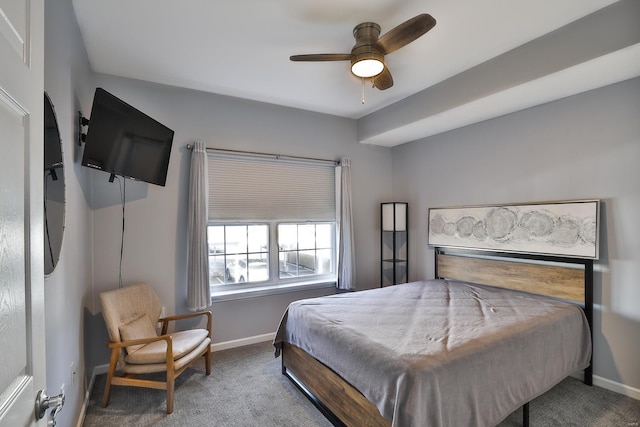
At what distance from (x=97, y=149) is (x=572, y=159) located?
379 centimetres

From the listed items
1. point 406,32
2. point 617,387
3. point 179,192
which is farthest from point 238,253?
point 617,387

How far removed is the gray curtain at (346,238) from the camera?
156 inches

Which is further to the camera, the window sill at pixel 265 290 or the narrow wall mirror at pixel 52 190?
the window sill at pixel 265 290

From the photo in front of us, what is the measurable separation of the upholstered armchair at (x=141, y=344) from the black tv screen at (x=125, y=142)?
1.04 metres

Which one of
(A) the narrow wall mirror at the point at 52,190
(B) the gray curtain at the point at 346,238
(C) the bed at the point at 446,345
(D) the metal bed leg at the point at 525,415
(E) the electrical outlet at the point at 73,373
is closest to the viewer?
(A) the narrow wall mirror at the point at 52,190

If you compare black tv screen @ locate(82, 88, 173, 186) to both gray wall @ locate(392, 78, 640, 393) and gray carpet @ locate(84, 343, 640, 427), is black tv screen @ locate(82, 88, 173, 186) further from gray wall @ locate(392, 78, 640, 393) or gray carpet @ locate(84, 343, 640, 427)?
gray wall @ locate(392, 78, 640, 393)

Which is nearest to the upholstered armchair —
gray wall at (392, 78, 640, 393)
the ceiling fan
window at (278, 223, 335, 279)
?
window at (278, 223, 335, 279)

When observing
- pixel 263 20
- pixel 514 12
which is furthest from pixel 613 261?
pixel 263 20

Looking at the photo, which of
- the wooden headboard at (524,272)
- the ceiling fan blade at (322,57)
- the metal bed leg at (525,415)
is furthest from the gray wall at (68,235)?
the wooden headboard at (524,272)

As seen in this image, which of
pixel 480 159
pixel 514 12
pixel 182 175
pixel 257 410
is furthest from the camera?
pixel 480 159

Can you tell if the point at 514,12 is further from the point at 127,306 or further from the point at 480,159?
the point at 127,306

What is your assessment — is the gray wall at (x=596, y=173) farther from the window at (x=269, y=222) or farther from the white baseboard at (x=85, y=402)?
the white baseboard at (x=85, y=402)

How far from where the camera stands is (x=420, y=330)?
7.06 ft

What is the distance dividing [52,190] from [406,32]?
2.09 m
